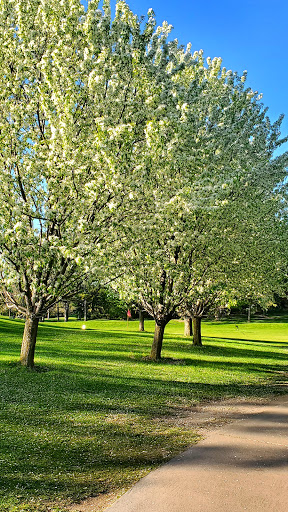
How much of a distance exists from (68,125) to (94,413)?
736 centimetres

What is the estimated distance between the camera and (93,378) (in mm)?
14891

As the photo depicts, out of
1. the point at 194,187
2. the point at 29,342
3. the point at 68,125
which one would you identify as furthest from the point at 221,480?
the point at 29,342

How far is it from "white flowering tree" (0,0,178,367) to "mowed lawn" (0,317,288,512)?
10.5 ft

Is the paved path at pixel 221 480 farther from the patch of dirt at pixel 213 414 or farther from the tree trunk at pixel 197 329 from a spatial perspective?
the tree trunk at pixel 197 329

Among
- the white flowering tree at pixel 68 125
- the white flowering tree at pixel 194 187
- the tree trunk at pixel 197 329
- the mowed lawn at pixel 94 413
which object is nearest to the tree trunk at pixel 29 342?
the mowed lawn at pixel 94 413

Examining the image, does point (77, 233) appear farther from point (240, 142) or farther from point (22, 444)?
point (240, 142)

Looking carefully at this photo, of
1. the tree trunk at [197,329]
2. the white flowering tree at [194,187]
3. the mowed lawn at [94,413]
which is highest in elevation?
the white flowering tree at [194,187]

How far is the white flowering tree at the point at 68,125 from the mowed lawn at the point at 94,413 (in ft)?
10.5

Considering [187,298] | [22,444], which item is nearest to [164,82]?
[187,298]

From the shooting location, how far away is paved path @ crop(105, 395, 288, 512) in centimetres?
515

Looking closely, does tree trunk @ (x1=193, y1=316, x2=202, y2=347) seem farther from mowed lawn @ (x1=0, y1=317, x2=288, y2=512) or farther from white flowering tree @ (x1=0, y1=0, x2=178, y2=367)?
white flowering tree @ (x1=0, y1=0, x2=178, y2=367)

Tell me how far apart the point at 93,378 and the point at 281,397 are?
621cm

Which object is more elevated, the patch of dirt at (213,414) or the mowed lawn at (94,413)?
the mowed lawn at (94,413)

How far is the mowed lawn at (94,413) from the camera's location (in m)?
6.01
